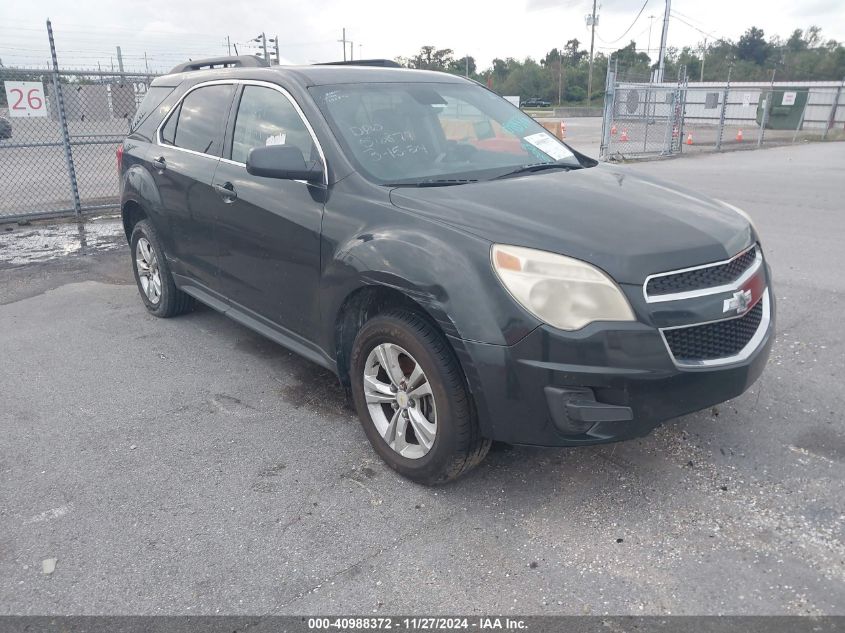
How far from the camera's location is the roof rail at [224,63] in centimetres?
507

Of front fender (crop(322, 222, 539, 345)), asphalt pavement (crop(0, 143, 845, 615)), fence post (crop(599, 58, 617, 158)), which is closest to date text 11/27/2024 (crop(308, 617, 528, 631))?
asphalt pavement (crop(0, 143, 845, 615))

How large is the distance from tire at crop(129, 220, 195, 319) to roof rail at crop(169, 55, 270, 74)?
1.36 m

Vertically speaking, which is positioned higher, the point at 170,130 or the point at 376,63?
the point at 376,63

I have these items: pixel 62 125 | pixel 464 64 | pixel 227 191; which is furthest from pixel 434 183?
pixel 464 64

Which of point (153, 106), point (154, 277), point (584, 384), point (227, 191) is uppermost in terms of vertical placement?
point (153, 106)

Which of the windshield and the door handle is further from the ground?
the windshield

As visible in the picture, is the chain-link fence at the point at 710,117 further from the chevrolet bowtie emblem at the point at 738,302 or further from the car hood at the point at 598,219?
the chevrolet bowtie emblem at the point at 738,302

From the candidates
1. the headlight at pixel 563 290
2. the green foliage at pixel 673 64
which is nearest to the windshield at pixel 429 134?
the headlight at pixel 563 290

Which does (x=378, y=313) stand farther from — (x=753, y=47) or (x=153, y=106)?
(x=753, y=47)

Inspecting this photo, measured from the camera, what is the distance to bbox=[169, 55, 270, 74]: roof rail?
5.07 meters

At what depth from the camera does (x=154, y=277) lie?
5.47m

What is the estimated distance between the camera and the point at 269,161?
11.0 feet

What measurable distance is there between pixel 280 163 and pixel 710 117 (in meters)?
28.7

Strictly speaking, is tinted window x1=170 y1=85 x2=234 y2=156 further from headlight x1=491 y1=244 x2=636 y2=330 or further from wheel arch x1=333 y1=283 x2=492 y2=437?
headlight x1=491 y1=244 x2=636 y2=330
